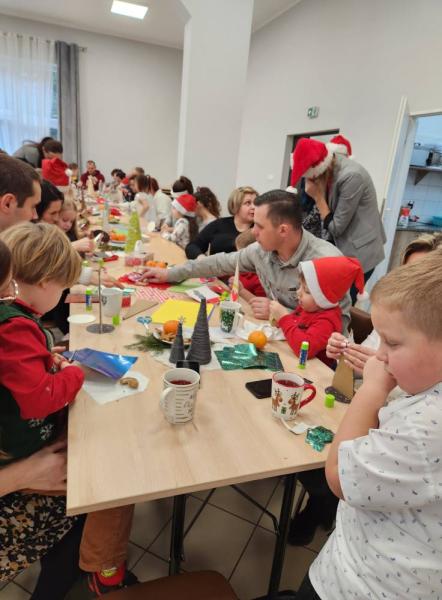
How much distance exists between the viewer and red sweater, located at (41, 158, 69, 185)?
12.9 feet

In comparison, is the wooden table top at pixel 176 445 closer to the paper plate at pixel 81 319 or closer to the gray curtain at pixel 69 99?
the paper plate at pixel 81 319

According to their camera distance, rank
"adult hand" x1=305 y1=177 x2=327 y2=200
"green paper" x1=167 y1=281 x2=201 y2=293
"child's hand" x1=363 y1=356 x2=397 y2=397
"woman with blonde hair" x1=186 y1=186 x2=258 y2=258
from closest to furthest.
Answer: "child's hand" x1=363 y1=356 x2=397 y2=397, "green paper" x1=167 y1=281 x2=201 y2=293, "adult hand" x1=305 y1=177 x2=327 y2=200, "woman with blonde hair" x1=186 y1=186 x2=258 y2=258

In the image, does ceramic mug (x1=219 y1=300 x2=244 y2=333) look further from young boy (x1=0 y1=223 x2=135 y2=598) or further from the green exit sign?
the green exit sign

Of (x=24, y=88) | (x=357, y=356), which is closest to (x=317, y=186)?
(x=357, y=356)

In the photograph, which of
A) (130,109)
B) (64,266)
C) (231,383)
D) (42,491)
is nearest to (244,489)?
(231,383)

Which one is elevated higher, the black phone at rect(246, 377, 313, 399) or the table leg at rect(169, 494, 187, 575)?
the black phone at rect(246, 377, 313, 399)

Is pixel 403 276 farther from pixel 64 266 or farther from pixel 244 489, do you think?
pixel 244 489

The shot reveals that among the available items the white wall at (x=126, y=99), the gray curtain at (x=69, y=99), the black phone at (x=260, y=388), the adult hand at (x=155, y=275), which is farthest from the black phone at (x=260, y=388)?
the white wall at (x=126, y=99)

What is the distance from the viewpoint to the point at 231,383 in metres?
1.27

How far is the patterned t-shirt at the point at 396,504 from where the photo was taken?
25.3 inches

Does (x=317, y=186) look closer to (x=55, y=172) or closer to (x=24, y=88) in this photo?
(x=55, y=172)

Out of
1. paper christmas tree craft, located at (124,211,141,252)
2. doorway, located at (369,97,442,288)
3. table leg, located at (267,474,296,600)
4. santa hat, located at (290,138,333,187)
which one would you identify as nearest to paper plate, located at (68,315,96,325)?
table leg, located at (267,474,296,600)

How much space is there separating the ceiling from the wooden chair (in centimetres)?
674

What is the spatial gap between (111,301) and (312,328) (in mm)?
822
